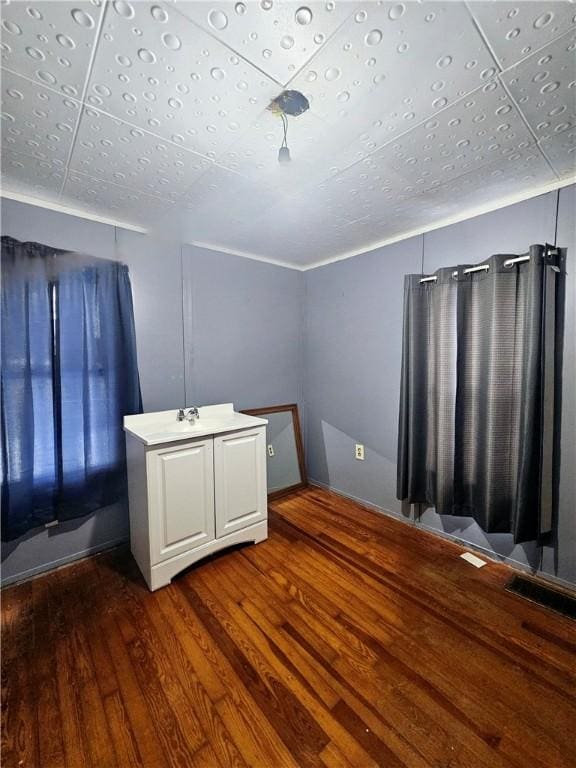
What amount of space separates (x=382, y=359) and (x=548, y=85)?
1.68 metres

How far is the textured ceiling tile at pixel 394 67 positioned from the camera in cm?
85

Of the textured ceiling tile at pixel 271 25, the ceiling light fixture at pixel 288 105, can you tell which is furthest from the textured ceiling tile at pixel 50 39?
the ceiling light fixture at pixel 288 105

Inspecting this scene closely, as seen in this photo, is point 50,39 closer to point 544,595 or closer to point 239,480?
point 239,480

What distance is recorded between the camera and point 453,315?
1992mm

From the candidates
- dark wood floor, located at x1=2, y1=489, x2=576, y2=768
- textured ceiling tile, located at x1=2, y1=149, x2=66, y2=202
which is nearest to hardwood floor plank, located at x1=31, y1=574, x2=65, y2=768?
dark wood floor, located at x1=2, y1=489, x2=576, y2=768

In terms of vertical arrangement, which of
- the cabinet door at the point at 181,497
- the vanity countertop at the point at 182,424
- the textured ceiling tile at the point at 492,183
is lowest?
the cabinet door at the point at 181,497

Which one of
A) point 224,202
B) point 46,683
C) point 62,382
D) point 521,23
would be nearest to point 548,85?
point 521,23

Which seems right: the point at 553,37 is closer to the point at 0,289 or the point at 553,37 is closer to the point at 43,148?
the point at 43,148

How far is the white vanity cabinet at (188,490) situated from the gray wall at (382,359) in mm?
989

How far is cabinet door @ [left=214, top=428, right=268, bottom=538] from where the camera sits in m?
1.96

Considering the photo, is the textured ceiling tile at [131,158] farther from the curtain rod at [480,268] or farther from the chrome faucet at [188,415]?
the curtain rod at [480,268]

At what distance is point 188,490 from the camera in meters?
1.83

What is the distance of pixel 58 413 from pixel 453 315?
8.38 feet

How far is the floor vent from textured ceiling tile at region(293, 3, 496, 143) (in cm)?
238
